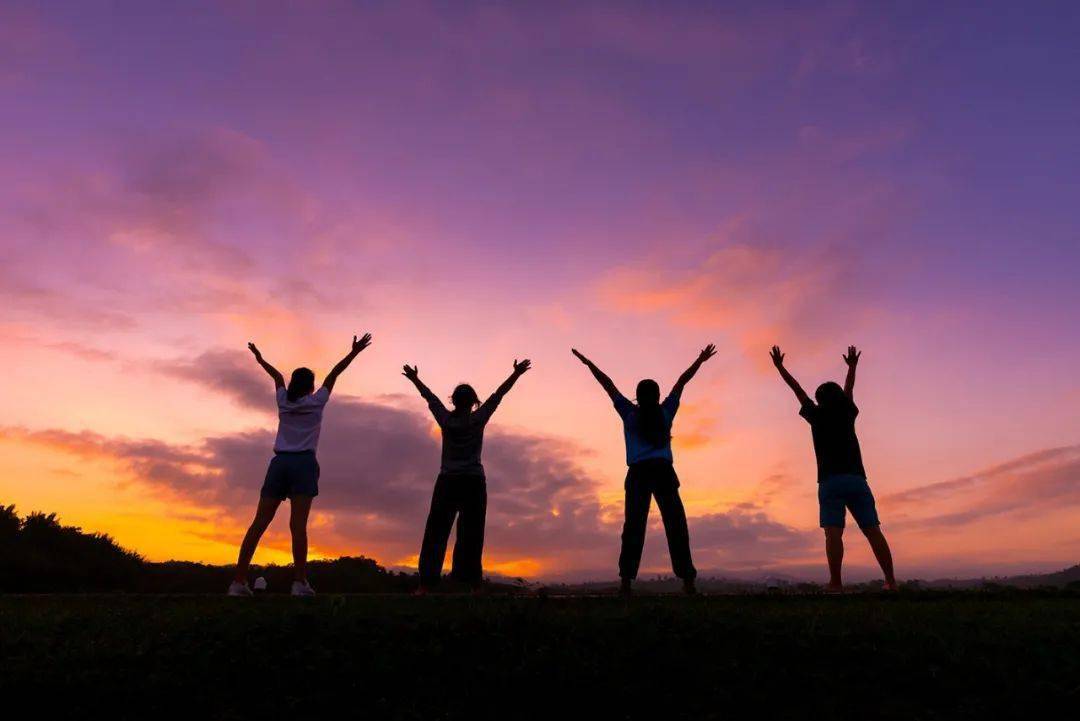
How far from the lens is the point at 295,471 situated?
11297mm

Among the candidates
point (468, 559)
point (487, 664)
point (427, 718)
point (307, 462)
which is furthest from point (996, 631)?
point (307, 462)

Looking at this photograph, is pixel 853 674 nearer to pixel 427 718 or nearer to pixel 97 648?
pixel 427 718

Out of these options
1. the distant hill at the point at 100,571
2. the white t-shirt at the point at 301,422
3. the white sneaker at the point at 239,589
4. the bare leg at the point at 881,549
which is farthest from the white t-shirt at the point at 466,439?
the distant hill at the point at 100,571

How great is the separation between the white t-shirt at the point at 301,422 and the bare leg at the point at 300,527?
704 millimetres

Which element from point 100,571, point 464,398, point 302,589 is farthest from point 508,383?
point 100,571

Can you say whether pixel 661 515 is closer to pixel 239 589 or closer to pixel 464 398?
pixel 464 398

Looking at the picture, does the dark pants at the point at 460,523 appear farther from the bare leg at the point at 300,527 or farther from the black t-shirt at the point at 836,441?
the black t-shirt at the point at 836,441

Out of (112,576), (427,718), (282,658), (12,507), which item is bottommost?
(427,718)

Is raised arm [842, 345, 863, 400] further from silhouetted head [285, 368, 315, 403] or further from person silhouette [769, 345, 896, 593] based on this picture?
silhouetted head [285, 368, 315, 403]

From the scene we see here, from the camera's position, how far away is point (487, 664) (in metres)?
7.21

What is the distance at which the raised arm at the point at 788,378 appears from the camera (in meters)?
12.1

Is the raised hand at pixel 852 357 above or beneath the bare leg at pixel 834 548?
above

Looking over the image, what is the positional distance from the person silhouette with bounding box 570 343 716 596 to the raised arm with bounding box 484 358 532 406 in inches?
64.1

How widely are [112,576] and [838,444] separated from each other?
18143mm
